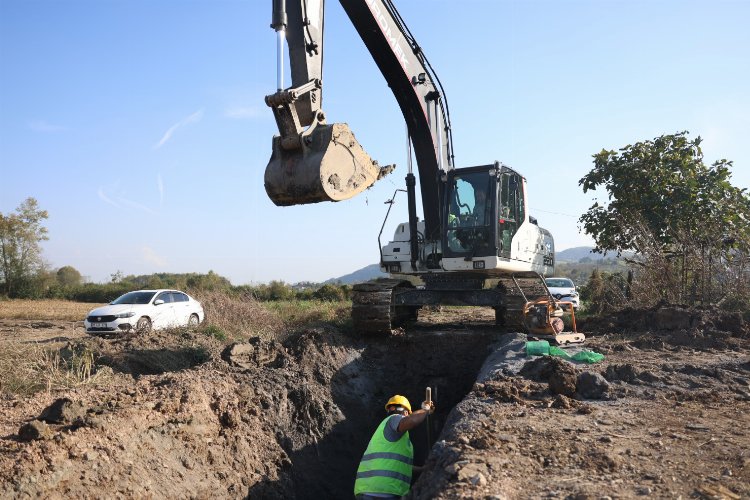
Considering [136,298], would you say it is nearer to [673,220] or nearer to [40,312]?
[40,312]

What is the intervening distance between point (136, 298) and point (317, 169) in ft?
36.5

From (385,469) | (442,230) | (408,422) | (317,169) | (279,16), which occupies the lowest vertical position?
(385,469)

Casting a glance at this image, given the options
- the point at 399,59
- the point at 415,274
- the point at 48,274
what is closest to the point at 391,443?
the point at 415,274

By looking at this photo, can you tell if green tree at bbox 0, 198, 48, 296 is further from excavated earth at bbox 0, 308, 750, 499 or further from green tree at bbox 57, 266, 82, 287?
excavated earth at bbox 0, 308, 750, 499

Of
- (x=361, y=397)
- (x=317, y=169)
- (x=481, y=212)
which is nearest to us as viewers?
(x=317, y=169)

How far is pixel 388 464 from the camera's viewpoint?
19.0 feet

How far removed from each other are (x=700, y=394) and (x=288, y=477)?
4.89 meters

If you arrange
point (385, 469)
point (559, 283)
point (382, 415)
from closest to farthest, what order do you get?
point (385, 469) → point (382, 415) → point (559, 283)

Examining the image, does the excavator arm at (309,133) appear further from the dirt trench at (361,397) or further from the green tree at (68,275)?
the green tree at (68,275)

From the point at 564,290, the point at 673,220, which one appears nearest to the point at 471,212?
the point at 673,220

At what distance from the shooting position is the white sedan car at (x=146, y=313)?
14383 mm

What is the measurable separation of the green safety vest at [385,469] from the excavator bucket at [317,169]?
265cm

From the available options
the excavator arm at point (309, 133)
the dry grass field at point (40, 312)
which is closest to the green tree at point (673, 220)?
the excavator arm at point (309, 133)

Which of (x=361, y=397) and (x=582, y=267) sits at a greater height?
(x=582, y=267)
